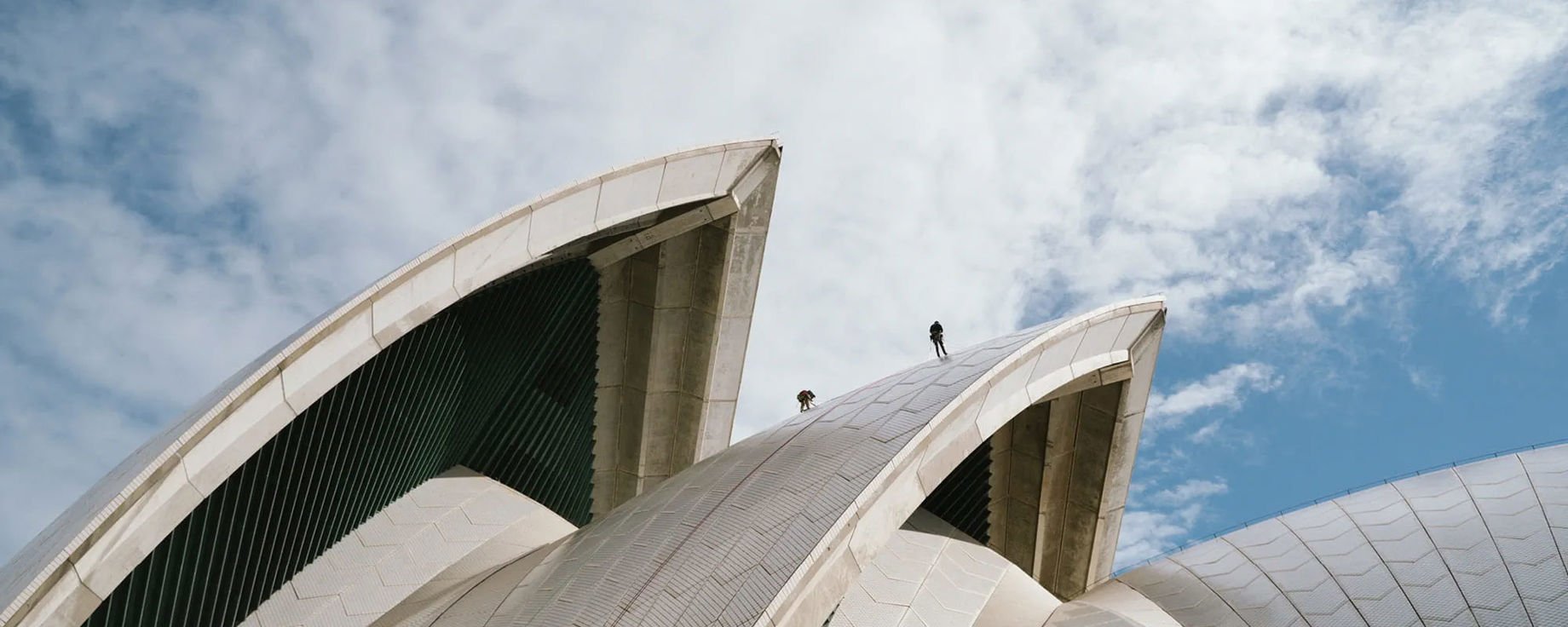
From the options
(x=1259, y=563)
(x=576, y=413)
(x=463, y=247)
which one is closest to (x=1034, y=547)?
(x=1259, y=563)

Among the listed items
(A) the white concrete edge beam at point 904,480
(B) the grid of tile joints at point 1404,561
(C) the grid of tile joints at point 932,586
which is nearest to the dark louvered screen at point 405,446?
(C) the grid of tile joints at point 932,586

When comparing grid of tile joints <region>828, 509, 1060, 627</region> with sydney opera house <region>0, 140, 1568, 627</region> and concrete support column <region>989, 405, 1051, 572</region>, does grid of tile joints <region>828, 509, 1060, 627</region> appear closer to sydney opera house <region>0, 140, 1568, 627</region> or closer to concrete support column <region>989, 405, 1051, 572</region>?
sydney opera house <region>0, 140, 1568, 627</region>

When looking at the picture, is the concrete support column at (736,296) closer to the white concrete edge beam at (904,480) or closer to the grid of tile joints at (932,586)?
the grid of tile joints at (932,586)

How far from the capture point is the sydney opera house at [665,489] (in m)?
10.2

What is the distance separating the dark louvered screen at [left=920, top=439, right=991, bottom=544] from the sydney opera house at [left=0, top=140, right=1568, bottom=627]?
6 centimetres

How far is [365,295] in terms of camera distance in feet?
37.9

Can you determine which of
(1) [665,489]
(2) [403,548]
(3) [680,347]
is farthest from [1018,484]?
(2) [403,548]

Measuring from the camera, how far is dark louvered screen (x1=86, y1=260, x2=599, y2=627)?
39.4 ft

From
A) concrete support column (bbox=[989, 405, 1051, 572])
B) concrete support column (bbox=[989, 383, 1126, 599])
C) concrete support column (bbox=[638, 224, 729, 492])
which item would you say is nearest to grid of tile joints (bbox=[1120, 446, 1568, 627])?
concrete support column (bbox=[989, 383, 1126, 599])

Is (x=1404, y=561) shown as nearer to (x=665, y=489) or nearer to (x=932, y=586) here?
(x=932, y=586)

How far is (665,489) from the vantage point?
1366cm

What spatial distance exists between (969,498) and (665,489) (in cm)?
623

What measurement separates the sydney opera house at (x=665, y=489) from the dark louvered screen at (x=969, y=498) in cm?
6

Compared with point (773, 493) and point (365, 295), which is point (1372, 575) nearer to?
point (773, 493)
